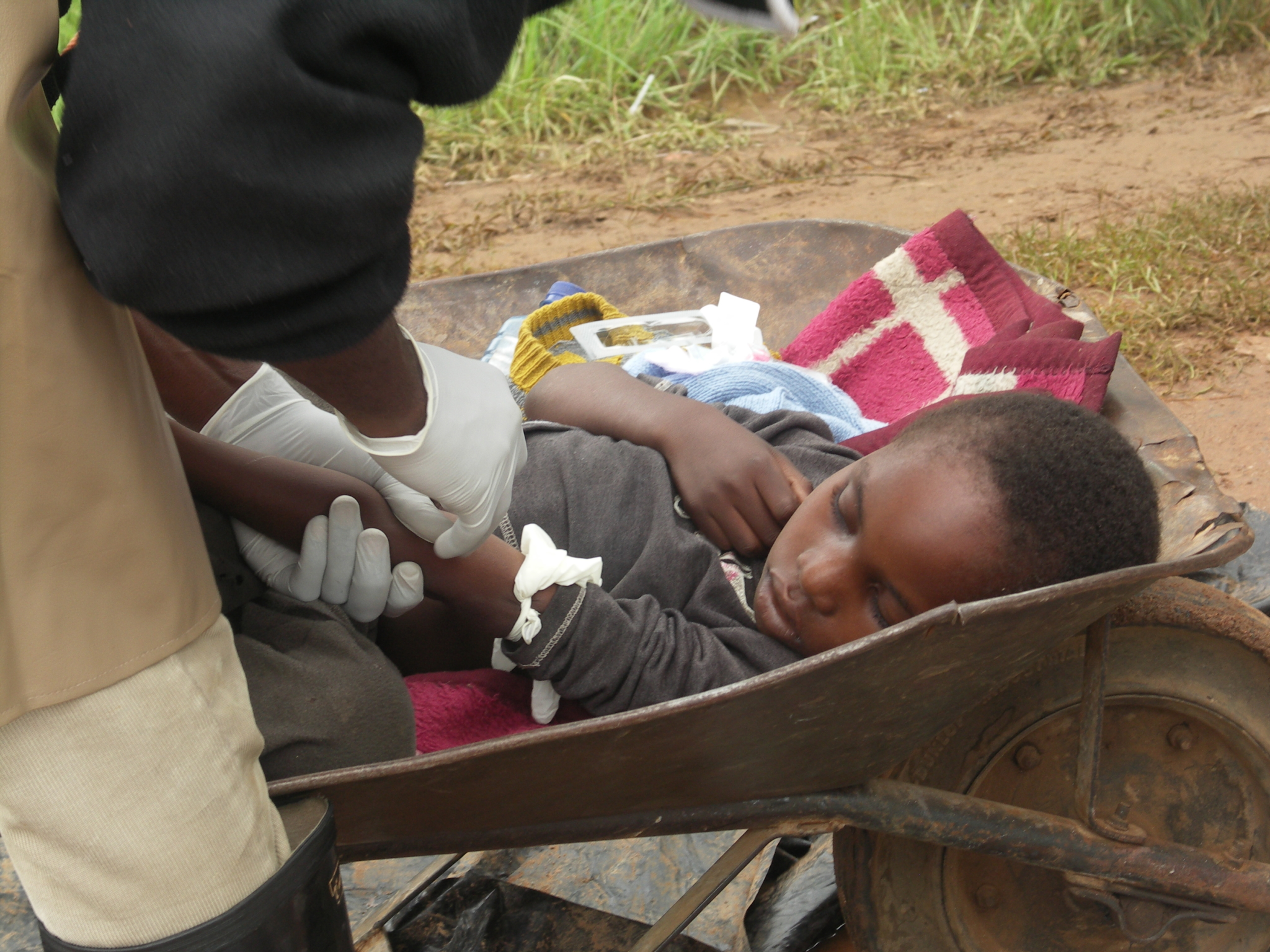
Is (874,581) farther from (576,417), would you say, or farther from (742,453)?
(576,417)

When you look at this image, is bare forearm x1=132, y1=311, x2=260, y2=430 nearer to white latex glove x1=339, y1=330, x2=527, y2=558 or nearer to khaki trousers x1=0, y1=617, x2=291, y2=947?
white latex glove x1=339, y1=330, x2=527, y2=558

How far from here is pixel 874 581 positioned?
1511 millimetres

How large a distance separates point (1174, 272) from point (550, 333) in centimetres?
251

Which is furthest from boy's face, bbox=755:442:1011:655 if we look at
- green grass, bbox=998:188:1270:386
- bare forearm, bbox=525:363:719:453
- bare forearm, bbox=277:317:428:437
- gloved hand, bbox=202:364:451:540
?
green grass, bbox=998:188:1270:386

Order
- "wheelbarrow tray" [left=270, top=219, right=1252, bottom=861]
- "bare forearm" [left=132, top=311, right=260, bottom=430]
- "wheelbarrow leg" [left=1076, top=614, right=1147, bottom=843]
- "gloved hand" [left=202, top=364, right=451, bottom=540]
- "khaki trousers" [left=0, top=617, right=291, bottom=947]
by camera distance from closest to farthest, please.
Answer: "khaki trousers" [left=0, top=617, right=291, bottom=947] → "wheelbarrow tray" [left=270, top=219, right=1252, bottom=861] → "wheelbarrow leg" [left=1076, top=614, right=1147, bottom=843] → "gloved hand" [left=202, top=364, right=451, bottom=540] → "bare forearm" [left=132, top=311, right=260, bottom=430]

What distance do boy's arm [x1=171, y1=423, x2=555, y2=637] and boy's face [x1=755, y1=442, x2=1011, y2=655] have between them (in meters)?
0.39

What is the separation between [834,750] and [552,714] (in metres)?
0.51

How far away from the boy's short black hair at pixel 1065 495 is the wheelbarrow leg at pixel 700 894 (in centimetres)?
50

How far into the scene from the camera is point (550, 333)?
2361mm

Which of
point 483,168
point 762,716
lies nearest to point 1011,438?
point 762,716

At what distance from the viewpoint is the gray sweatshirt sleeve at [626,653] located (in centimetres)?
140

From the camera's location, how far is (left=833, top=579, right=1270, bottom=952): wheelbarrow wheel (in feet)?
4.84

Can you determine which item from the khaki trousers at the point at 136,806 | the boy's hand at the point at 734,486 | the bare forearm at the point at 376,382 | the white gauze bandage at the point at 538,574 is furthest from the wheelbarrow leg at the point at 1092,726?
the khaki trousers at the point at 136,806

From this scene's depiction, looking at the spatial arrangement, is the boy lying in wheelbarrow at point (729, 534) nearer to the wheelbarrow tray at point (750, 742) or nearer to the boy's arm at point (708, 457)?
the boy's arm at point (708, 457)
